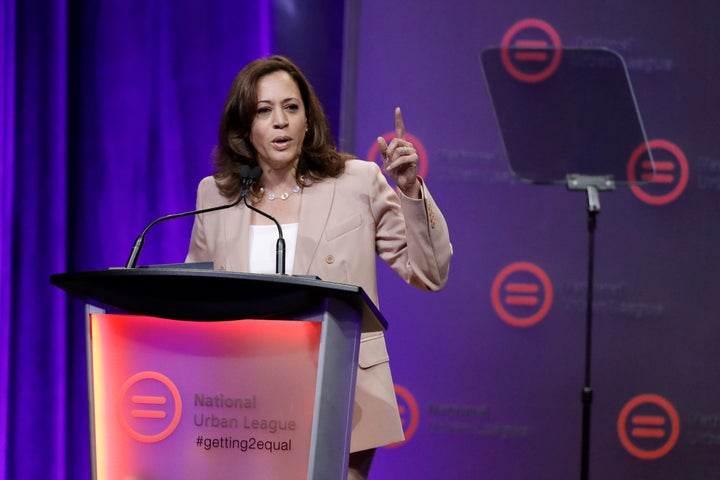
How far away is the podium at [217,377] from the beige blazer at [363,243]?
0.53 metres

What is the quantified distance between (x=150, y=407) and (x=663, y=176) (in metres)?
2.46

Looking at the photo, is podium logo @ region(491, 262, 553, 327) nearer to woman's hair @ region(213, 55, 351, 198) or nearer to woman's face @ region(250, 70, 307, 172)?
woman's hair @ region(213, 55, 351, 198)

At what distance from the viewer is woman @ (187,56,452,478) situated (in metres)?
1.87

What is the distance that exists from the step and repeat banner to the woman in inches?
44.5

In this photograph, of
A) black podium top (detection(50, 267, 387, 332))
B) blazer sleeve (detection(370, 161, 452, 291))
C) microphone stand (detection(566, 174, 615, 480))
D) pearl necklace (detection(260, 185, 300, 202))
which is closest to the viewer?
black podium top (detection(50, 267, 387, 332))

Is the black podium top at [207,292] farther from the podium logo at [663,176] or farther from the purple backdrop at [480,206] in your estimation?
the podium logo at [663,176]

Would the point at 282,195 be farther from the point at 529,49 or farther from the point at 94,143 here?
the point at 529,49

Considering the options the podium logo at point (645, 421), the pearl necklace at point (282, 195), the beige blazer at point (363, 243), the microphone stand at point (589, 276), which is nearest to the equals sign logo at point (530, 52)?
the microphone stand at point (589, 276)

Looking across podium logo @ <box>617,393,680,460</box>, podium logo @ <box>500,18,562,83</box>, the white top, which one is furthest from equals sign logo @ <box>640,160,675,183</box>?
the white top

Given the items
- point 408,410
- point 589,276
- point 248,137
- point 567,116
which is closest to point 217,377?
point 248,137

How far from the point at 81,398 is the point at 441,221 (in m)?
1.81

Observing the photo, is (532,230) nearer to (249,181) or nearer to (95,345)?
(249,181)

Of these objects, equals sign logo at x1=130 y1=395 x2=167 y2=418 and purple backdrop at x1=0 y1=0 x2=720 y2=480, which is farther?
purple backdrop at x1=0 y1=0 x2=720 y2=480

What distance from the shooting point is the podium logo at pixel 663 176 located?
130 inches
